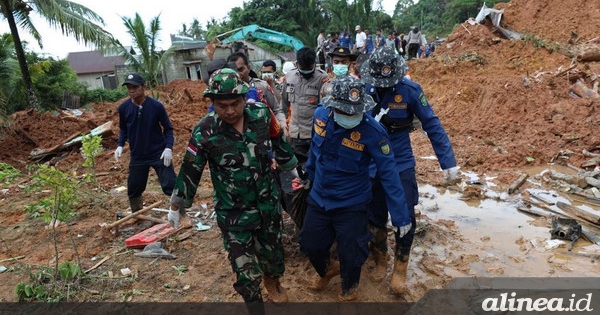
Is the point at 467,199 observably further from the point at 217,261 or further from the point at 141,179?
the point at 141,179

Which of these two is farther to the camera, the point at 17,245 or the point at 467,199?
the point at 467,199

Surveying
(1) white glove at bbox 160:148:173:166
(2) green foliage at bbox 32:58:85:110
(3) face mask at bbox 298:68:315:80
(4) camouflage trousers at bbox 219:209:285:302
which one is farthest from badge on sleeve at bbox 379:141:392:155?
(2) green foliage at bbox 32:58:85:110

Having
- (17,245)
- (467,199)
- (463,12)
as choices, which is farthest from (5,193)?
(463,12)

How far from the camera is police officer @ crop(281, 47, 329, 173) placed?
14.0ft

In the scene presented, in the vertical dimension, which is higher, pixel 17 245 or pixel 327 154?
pixel 327 154

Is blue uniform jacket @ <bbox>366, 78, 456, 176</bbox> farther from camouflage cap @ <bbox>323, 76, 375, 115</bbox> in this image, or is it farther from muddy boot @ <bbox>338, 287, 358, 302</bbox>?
muddy boot @ <bbox>338, 287, 358, 302</bbox>

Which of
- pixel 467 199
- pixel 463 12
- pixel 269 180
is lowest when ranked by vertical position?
pixel 467 199

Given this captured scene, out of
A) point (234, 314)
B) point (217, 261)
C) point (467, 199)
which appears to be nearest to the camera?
point (234, 314)

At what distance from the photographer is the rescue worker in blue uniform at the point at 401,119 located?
3.16 metres

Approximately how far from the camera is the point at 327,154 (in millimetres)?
2867

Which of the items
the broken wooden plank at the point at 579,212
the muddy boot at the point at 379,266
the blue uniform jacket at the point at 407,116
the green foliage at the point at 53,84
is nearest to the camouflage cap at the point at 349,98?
the blue uniform jacket at the point at 407,116

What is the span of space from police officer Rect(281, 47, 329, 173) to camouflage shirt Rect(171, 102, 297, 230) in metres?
1.50

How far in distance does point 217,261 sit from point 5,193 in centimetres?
515

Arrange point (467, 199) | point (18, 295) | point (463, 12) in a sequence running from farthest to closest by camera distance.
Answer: point (463, 12)
point (467, 199)
point (18, 295)
